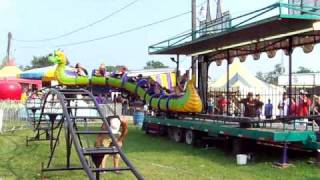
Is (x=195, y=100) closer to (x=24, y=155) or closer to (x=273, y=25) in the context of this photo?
(x=273, y=25)

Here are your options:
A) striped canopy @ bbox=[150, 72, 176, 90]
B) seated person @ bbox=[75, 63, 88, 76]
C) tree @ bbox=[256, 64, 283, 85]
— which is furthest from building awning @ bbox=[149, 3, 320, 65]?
tree @ bbox=[256, 64, 283, 85]

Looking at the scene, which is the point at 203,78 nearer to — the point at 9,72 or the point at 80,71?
the point at 80,71

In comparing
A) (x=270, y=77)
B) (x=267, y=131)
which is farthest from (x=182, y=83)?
(x=270, y=77)

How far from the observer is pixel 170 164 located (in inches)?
546

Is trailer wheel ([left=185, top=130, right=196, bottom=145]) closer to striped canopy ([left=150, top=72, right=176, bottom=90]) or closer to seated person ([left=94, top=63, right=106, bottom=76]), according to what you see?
seated person ([left=94, top=63, right=106, bottom=76])

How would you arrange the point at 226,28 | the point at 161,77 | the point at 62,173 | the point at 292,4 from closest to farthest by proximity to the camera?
1. the point at 62,173
2. the point at 292,4
3. the point at 226,28
4. the point at 161,77

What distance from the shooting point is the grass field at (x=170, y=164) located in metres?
11.8

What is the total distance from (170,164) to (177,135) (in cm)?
636

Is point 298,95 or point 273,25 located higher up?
point 273,25

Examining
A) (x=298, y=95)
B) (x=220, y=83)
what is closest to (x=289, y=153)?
(x=298, y=95)

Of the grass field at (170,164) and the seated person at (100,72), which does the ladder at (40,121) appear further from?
the seated person at (100,72)

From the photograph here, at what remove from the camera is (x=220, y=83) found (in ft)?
115

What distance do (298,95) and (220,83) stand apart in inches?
716

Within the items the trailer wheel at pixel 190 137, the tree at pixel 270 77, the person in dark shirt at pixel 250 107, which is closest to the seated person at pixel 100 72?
the trailer wheel at pixel 190 137
